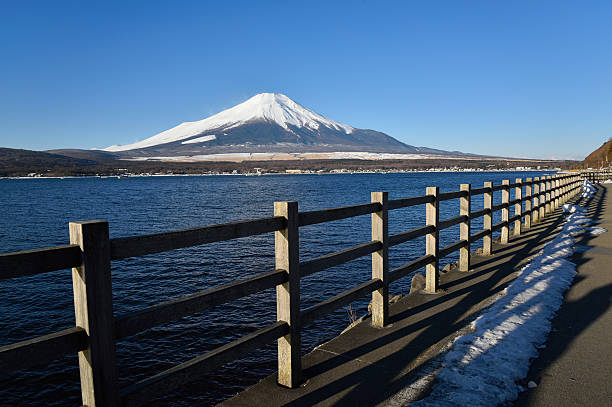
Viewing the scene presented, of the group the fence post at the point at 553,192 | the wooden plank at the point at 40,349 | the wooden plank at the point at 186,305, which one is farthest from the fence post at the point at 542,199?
the wooden plank at the point at 40,349

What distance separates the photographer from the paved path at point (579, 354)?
409cm

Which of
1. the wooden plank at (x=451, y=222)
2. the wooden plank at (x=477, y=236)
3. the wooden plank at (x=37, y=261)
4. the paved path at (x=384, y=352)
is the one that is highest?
the wooden plank at (x=37, y=261)

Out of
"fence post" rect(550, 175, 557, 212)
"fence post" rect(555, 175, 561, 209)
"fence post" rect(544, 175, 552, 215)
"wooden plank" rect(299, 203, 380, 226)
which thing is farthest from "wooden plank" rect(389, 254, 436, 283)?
"fence post" rect(555, 175, 561, 209)

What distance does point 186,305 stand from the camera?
3.47 meters

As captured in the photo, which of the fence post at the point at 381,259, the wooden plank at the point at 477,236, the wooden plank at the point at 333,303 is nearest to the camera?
the wooden plank at the point at 333,303

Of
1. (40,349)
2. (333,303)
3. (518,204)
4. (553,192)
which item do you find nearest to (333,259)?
(333,303)

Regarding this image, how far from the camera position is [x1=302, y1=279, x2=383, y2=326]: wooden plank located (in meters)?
4.72

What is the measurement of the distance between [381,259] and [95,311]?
388cm

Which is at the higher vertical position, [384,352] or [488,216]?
[488,216]

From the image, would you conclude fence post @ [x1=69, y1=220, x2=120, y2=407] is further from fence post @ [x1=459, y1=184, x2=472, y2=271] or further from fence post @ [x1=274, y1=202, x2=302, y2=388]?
fence post @ [x1=459, y1=184, x2=472, y2=271]

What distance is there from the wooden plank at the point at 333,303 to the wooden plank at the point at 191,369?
41 cm

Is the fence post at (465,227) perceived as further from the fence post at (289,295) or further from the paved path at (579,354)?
the fence post at (289,295)

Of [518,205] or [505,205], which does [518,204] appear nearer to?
[518,205]

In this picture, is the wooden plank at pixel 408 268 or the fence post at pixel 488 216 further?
the fence post at pixel 488 216
